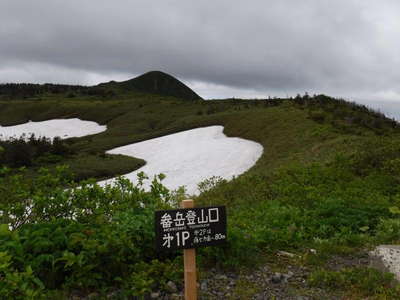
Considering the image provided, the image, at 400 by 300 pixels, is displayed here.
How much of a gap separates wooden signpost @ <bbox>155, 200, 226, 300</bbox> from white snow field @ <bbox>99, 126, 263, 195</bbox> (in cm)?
1495

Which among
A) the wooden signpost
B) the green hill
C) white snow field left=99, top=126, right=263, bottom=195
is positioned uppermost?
the green hill

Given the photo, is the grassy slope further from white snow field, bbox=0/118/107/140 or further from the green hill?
the green hill

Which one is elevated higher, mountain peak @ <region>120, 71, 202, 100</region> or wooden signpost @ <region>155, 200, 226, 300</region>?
mountain peak @ <region>120, 71, 202, 100</region>

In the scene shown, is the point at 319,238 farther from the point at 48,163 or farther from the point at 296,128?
the point at 48,163

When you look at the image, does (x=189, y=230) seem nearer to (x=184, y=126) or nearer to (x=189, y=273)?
(x=189, y=273)

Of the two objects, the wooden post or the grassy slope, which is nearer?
the wooden post

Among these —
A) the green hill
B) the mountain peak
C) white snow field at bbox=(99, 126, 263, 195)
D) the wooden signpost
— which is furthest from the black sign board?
the mountain peak

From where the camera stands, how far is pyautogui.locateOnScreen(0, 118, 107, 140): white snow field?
2217 inches

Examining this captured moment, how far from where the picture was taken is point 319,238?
9.02 meters

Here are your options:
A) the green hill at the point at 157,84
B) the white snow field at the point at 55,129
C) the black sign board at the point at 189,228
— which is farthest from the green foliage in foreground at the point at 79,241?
the green hill at the point at 157,84

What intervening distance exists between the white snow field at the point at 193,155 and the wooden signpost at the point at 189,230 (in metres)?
15.0

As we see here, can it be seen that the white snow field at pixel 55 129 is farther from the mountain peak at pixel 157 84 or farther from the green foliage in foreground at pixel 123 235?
the mountain peak at pixel 157 84

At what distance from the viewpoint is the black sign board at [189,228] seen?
5.86m

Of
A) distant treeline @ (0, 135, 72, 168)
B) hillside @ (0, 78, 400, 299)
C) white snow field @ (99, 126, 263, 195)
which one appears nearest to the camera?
hillside @ (0, 78, 400, 299)
